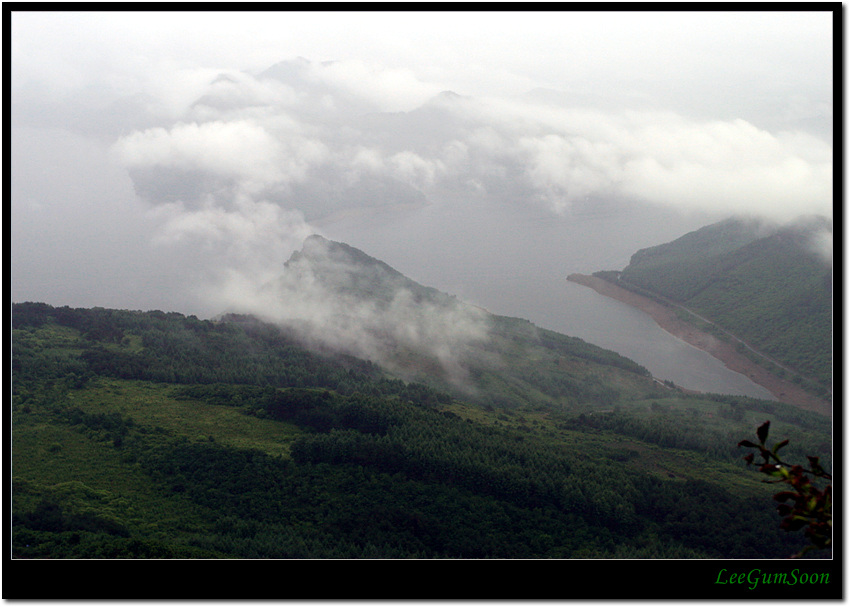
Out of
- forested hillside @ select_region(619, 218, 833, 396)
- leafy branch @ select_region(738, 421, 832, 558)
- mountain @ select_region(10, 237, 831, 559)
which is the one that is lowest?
mountain @ select_region(10, 237, 831, 559)

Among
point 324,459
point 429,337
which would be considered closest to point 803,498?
point 324,459

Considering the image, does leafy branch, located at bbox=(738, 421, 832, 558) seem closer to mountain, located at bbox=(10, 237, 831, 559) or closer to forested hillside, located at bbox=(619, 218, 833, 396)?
mountain, located at bbox=(10, 237, 831, 559)

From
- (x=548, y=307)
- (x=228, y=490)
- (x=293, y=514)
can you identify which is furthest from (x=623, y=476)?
(x=548, y=307)

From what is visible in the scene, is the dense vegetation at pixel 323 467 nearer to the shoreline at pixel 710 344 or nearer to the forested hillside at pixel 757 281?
the shoreline at pixel 710 344

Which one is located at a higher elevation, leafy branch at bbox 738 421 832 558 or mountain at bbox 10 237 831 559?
leafy branch at bbox 738 421 832 558

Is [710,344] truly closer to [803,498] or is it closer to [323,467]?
[323,467]

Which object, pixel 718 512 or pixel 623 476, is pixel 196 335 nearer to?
pixel 623 476

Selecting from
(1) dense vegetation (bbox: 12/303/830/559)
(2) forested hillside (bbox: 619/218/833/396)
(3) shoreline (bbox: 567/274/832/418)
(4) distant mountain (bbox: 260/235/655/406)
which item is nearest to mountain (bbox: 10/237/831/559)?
(1) dense vegetation (bbox: 12/303/830/559)
